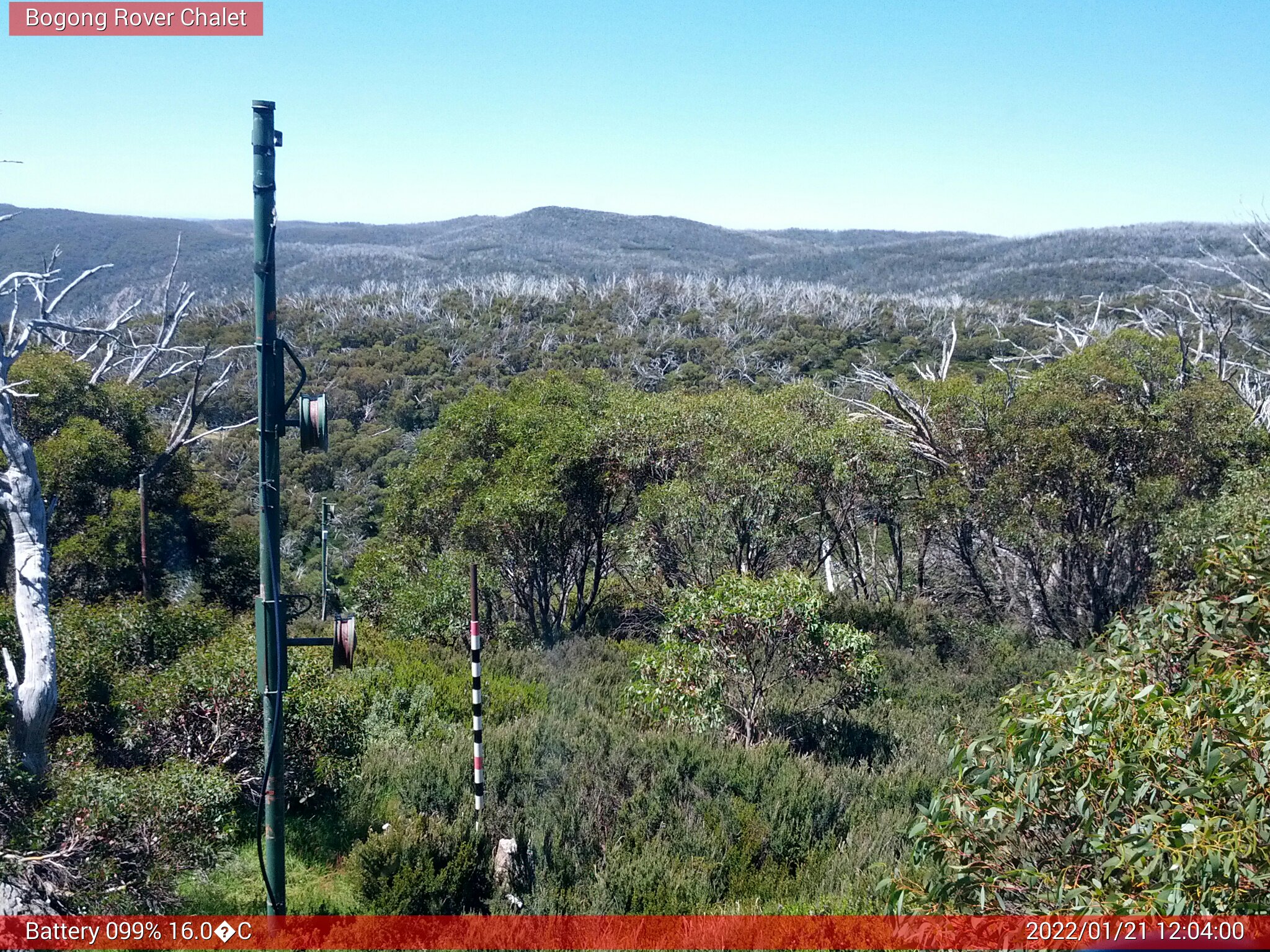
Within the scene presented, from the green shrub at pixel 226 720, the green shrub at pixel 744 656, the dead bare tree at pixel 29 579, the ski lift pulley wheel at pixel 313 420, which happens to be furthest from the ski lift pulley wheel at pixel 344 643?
the green shrub at pixel 744 656

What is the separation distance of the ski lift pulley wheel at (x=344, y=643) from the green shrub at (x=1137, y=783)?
246cm

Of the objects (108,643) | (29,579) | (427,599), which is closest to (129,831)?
(29,579)

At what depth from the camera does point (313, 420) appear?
164 inches

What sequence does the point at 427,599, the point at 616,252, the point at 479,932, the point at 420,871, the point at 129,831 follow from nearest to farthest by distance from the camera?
the point at 479,932 → the point at 129,831 → the point at 420,871 → the point at 427,599 → the point at 616,252

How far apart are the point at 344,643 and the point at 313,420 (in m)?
0.99

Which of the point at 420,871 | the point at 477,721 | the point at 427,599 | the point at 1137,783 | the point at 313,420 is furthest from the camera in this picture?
the point at 427,599

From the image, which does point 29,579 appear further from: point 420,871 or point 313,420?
point 313,420

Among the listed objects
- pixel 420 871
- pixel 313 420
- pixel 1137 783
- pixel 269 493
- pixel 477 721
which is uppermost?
pixel 313 420

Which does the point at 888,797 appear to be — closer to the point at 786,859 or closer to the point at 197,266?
the point at 786,859

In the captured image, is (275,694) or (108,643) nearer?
(275,694)

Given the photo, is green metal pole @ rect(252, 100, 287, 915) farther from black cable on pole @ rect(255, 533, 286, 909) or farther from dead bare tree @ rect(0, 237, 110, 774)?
dead bare tree @ rect(0, 237, 110, 774)

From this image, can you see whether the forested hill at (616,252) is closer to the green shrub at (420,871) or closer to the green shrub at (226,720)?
the green shrub at (226,720)

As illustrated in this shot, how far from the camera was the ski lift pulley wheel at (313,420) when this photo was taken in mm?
4137

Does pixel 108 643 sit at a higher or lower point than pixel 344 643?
lower
